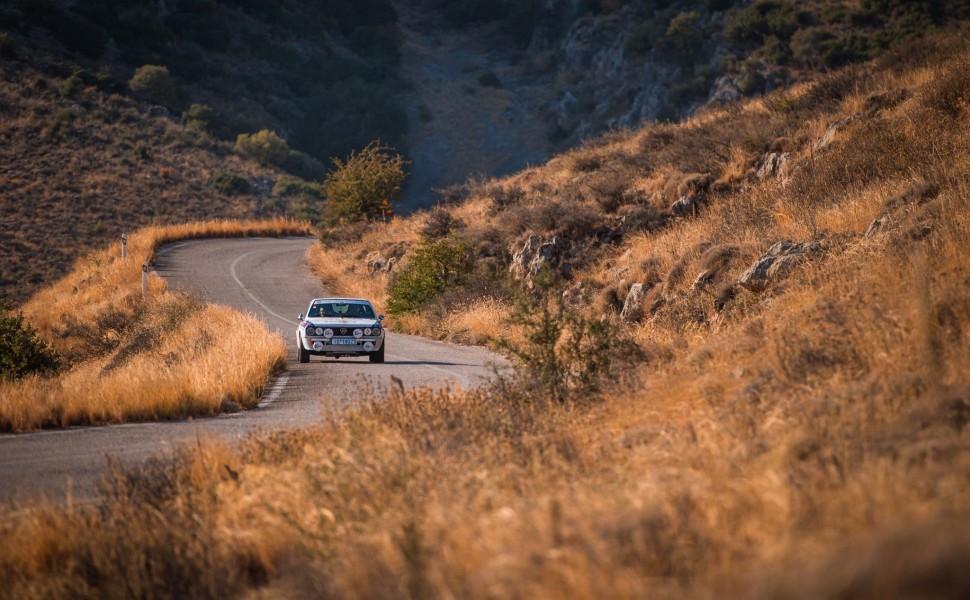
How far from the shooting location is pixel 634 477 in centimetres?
598

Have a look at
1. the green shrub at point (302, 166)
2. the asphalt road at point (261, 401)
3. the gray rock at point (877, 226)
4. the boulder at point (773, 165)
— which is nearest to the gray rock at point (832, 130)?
the boulder at point (773, 165)

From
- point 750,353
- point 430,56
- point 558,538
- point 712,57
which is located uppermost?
point 430,56

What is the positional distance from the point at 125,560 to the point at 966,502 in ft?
16.8

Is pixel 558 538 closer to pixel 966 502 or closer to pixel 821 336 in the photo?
pixel 966 502

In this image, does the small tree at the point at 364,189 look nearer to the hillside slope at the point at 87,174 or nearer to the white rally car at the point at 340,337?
the hillside slope at the point at 87,174

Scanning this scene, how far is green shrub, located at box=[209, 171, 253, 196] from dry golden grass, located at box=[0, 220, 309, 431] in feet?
58.1

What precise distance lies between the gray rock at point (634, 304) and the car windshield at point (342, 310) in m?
6.27

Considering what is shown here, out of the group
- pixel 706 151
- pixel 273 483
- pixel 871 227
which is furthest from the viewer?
pixel 706 151

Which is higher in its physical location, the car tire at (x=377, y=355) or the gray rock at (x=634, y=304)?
the gray rock at (x=634, y=304)

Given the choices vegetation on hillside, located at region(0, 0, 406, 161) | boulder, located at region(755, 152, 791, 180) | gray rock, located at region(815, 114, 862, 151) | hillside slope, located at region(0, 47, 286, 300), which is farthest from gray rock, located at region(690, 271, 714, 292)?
vegetation on hillside, located at region(0, 0, 406, 161)

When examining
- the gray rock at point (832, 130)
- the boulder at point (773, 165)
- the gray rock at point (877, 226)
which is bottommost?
the gray rock at point (877, 226)

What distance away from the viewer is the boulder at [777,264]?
12508 mm

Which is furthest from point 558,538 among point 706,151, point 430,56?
point 430,56

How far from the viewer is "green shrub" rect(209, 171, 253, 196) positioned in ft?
233
